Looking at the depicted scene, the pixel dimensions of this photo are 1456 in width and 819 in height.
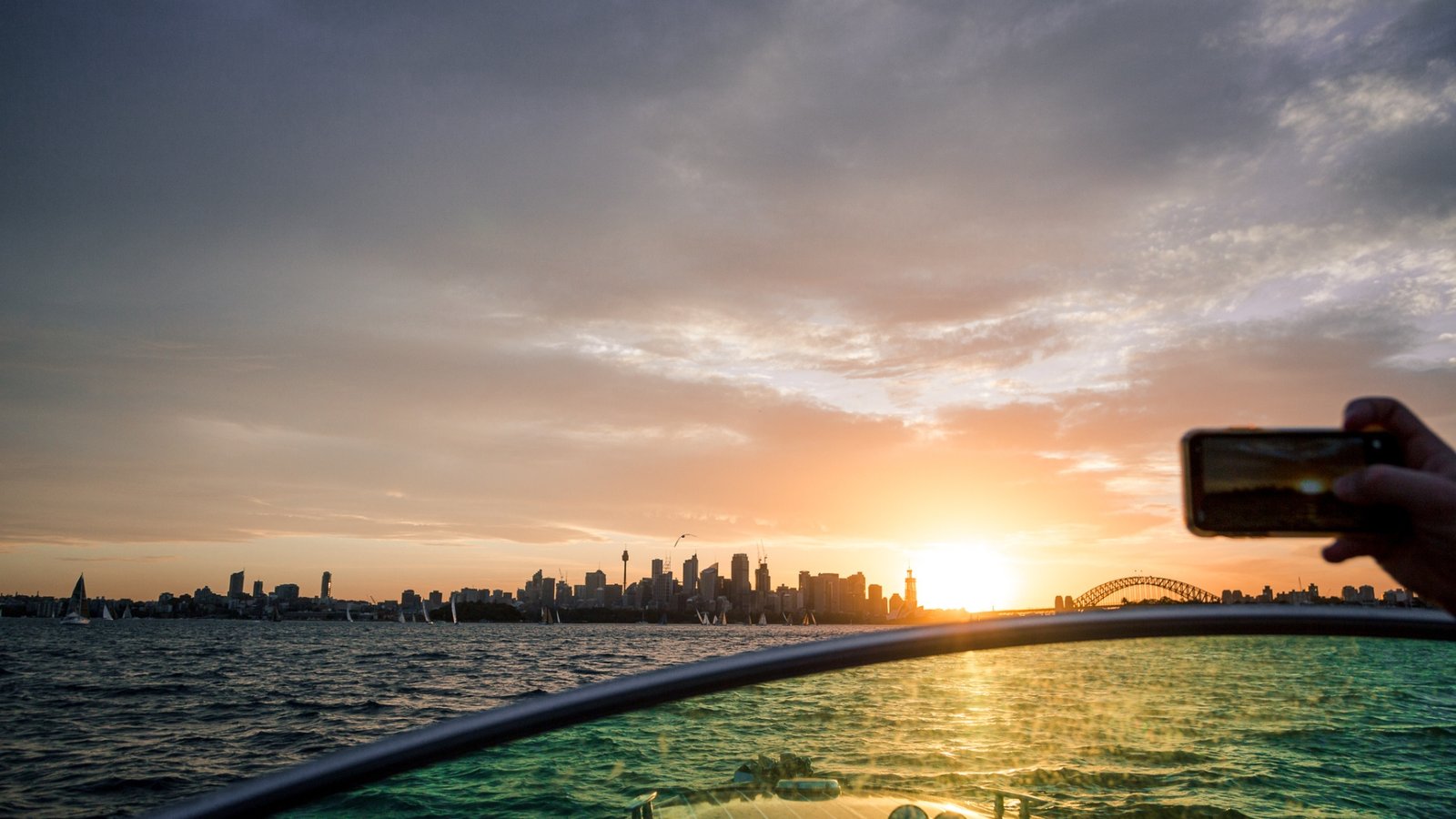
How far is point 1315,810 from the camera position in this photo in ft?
45.9

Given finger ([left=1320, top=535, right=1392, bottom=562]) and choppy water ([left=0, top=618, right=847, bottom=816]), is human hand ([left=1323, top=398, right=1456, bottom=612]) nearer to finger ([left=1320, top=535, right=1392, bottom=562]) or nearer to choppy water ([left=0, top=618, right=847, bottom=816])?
finger ([left=1320, top=535, right=1392, bottom=562])

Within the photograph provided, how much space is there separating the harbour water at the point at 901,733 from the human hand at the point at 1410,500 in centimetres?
55

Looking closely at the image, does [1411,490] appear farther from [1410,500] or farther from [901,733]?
[901,733]

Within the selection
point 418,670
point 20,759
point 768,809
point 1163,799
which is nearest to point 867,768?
point 1163,799

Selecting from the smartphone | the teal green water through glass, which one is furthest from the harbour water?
the smartphone

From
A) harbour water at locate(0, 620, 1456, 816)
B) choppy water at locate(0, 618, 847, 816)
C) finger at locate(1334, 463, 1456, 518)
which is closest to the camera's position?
finger at locate(1334, 463, 1456, 518)

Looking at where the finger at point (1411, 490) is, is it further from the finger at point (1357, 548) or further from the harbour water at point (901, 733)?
the harbour water at point (901, 733)

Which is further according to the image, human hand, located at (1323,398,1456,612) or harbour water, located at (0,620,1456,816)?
harbour water, located at (0,620,1456,816)

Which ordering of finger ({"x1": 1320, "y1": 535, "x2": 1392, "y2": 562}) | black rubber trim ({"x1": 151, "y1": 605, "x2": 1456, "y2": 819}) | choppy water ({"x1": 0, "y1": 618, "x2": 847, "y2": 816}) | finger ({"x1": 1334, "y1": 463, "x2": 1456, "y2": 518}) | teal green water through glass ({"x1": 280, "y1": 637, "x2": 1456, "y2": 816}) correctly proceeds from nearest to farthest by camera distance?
finger ({"x1": 1334, "y1": 463, "x2": 1456, "y2": 518}) < finger ({"x1": 1320, "y1": 535, "x2": 1392, "y2": 562}) < black rubber trim ({"x1": 151, "y1": 605, "x2": 1456, "y2": 819}) < teal green water through glass ({"x1": 280, "y1": 637, "x2": 1456, "y2": 816}) < choppy water ({"x1": 0, "y1": 618, "x2": 847, "y2": 816})

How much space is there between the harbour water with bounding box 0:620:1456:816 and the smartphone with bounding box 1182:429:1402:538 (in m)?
0.49

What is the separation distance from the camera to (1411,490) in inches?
32.8

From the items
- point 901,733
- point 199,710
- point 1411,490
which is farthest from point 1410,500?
point 199,710

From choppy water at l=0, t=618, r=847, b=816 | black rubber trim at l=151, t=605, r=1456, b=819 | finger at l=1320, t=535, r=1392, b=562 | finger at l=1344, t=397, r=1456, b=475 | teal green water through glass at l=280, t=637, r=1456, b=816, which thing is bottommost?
choppy water at l=0, t=618, r=847, b=816

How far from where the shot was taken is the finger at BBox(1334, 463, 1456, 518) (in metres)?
0.82
